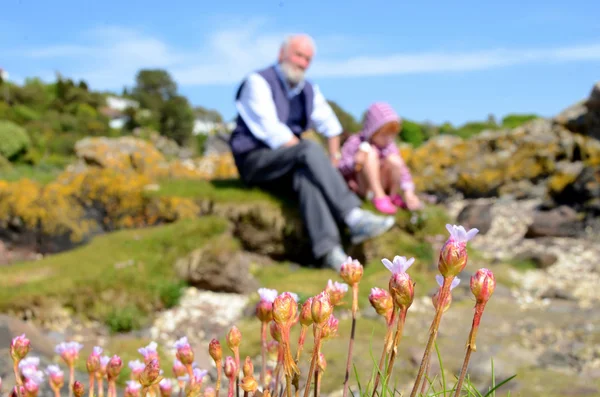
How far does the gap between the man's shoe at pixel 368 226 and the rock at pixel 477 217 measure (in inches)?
127

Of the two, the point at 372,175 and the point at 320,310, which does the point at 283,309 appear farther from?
the point at 372,175

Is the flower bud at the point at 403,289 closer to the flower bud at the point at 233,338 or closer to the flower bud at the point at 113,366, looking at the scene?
the flower bud at the point at 233,338

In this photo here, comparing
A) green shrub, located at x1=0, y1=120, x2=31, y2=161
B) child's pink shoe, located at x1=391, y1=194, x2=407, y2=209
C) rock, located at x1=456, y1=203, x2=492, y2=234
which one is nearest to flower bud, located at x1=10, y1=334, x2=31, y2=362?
child's pink shoe, located at x1=391, y1=194, x2=407, y2=209

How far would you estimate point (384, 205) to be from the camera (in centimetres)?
622

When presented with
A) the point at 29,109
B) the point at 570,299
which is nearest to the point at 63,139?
the point at 29,109

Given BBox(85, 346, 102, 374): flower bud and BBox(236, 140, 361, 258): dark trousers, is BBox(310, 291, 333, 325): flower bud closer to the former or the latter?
BBox(85, 346, 102, 374): flower bud

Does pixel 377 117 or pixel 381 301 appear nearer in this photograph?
pixel 381 301

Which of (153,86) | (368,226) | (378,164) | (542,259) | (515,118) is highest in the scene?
(153,86)

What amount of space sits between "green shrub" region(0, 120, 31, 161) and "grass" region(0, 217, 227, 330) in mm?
24958

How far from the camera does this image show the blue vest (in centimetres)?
614

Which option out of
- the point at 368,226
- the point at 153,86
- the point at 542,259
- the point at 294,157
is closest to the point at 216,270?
the point at 294,157

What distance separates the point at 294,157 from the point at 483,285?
16.1ft

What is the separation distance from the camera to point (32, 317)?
465 centimetres

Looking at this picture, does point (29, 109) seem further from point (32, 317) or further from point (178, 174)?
point (32, 317)
